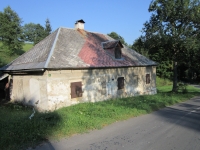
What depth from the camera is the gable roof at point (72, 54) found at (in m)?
11.4

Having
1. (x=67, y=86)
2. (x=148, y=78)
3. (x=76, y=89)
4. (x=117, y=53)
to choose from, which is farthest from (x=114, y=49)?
(x=67, y=86)

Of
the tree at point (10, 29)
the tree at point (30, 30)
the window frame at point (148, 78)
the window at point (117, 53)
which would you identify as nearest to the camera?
the window at point (117, 53)

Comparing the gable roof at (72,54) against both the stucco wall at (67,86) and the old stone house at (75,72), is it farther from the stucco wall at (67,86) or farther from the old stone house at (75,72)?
the stucco wall at (67,86)

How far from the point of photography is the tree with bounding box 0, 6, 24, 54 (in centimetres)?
3253

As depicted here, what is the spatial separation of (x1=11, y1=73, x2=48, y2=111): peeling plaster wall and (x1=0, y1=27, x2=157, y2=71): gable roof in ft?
2.57

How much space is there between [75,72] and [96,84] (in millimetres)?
2119

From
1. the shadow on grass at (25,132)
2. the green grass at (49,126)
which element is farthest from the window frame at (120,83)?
the shadow on grass at (25,132)

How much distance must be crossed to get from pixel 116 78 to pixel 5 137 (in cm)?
1031

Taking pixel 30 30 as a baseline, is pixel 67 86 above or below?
below

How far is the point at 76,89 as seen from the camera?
39.0 feet

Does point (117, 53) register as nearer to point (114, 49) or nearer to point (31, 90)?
point (114, 49)

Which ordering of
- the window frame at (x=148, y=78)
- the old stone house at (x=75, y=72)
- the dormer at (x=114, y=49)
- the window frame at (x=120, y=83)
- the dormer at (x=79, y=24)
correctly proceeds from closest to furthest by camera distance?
the old stone house at (x=75, y=72), the window frame at (x=120, y=83), the dormer at (x=114, y=49), the dormer at (x=79, y=24), the window frame at (x=148, y=78)

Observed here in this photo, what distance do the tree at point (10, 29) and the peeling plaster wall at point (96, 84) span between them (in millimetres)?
25430

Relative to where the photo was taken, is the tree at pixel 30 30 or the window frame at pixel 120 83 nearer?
the window frame at pixel 120 83
